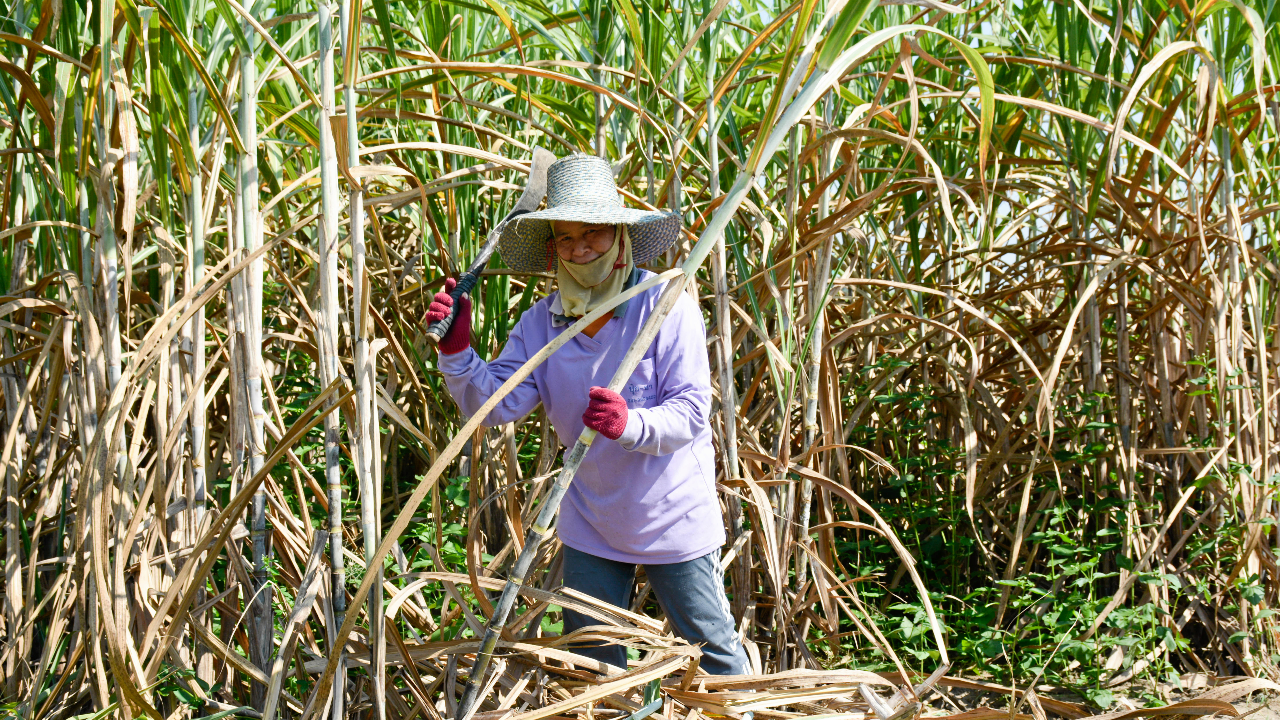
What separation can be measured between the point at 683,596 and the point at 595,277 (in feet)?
2.08

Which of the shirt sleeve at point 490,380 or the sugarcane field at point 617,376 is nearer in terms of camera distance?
the sugarcane field at point 617,376

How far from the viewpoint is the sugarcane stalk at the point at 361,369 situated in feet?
4.19

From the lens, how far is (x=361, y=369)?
1.30 metres

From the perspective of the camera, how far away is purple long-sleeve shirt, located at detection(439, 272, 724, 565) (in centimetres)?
177

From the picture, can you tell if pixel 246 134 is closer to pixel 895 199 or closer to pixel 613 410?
pixel 613 410

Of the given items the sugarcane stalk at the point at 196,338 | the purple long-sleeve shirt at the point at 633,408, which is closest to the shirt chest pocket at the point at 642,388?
the purple long-sleeve shirt at the point at 633,408

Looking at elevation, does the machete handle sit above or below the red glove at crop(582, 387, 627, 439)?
above

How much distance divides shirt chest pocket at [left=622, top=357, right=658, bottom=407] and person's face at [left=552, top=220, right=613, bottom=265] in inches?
8.7

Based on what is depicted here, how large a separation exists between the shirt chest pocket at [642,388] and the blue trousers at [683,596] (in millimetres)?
319

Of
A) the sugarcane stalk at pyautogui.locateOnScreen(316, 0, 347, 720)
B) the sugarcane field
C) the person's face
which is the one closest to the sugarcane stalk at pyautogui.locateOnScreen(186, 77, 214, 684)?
the sugarcane field

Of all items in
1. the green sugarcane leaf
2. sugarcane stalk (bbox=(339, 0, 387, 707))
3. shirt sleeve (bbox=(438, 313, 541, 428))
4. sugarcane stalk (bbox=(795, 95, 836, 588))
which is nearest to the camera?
the green sugarcane leaf

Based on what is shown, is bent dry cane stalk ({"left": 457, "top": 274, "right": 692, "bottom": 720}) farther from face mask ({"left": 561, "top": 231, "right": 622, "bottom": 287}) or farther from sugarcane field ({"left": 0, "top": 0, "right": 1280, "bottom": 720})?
face mask ({"left": 561, "top": 231, "right": 622, "bottom": 287})

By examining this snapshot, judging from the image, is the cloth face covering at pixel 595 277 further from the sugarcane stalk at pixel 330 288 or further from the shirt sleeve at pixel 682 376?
the sugarcane stalk at pixel 330 288

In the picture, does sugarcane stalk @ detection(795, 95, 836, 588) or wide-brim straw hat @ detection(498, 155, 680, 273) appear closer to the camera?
wide-brim straw hat @ detection(498, 155, 680, 273)
